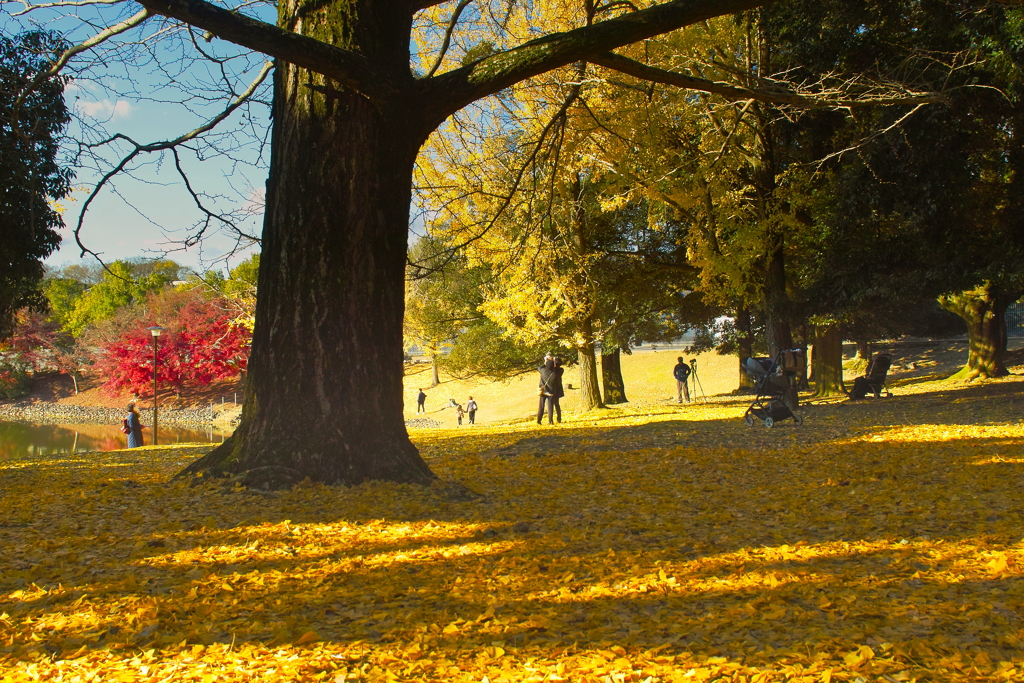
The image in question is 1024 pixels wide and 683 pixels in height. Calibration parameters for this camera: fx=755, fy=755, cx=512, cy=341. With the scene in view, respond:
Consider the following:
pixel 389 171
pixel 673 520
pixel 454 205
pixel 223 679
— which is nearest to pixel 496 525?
pixel 673 520

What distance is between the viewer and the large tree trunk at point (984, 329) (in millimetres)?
20531

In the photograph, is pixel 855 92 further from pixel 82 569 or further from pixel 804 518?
pixel 82 569

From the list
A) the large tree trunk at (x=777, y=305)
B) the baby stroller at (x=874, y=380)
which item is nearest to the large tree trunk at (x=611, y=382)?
the baby stroller at (x=874, y=380)

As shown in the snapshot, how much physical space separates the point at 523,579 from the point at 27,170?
6081mm

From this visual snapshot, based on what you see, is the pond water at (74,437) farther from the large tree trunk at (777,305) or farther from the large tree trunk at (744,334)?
the large tree trunk at (744,334)

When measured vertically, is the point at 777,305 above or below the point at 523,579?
above

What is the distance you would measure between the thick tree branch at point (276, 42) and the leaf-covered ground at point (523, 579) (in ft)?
8.96

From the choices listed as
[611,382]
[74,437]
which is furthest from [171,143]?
[74,437]

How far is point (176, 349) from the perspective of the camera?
4188cm

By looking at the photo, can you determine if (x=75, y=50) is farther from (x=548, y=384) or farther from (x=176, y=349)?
(x=176, y=349)

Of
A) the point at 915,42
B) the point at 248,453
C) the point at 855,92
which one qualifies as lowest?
the point at 248,453

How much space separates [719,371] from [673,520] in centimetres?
3461

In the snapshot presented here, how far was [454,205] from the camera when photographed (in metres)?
10.2

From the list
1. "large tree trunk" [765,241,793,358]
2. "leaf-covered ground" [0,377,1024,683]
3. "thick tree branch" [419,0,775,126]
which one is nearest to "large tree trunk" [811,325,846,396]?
"large tree trunk" [765,241,793,358]
